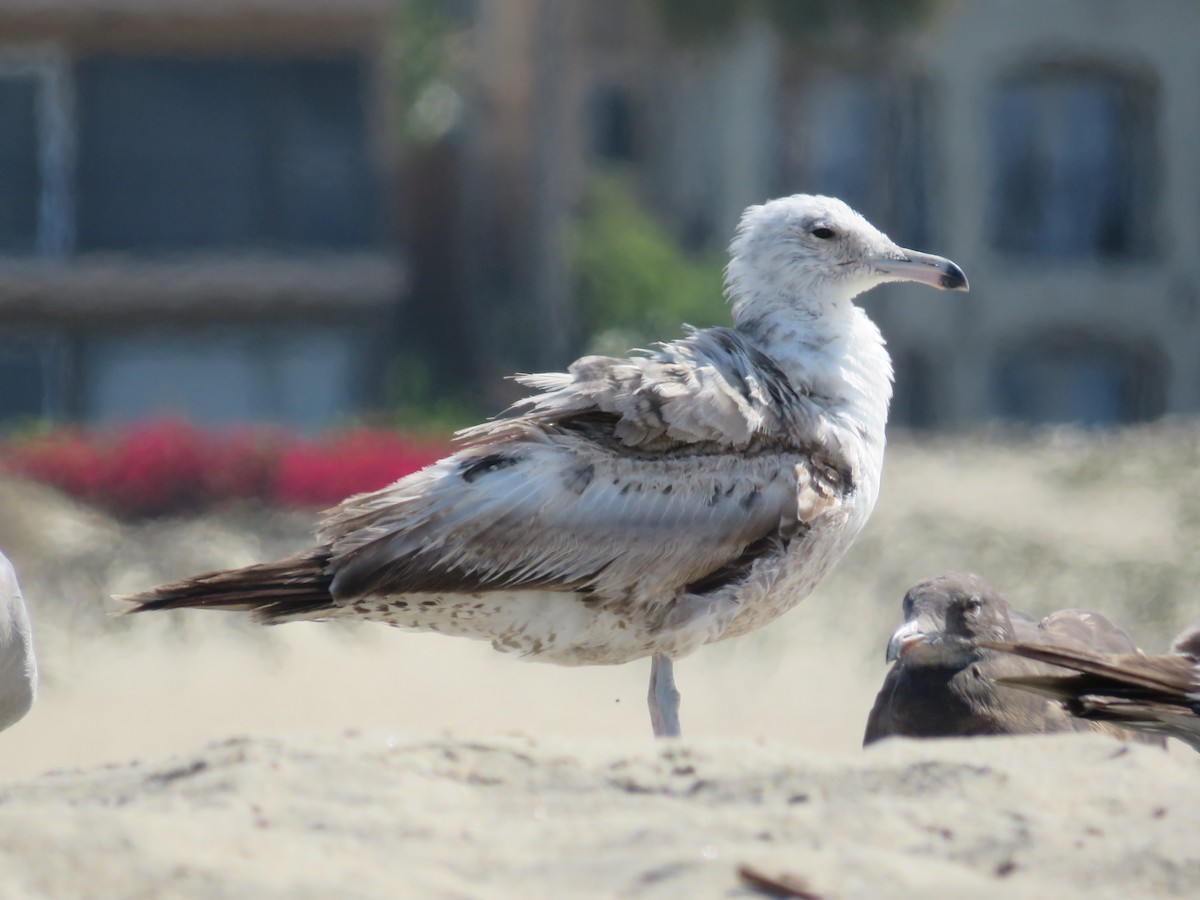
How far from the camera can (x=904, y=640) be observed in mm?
5438

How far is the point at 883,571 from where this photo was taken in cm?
1170

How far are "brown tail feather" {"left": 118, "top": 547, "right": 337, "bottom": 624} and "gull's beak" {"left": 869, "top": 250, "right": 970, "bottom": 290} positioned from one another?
2189 millimetres

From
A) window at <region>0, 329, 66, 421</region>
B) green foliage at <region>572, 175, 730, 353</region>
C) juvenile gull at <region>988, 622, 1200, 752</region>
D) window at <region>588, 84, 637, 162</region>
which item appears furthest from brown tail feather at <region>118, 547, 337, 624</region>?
window at <region>588, 84, 637, 162</region>

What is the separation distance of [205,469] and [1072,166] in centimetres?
1485

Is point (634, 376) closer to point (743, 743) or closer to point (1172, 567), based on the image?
point (743, 743)

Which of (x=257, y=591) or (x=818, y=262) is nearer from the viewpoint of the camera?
(x=257, y=591)

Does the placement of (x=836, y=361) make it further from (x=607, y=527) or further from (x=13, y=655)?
(x=13, y=655)

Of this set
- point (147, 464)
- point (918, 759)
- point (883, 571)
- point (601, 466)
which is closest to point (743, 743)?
point (918, 759)

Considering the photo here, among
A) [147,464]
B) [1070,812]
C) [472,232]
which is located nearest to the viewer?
[1070,812]

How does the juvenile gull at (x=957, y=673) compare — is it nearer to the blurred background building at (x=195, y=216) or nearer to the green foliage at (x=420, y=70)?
the blurred background building at (x=195, y=216)

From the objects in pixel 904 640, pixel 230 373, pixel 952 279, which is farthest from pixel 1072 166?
pixel 904 640

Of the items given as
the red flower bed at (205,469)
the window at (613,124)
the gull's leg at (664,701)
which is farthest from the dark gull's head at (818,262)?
the window at (613,124)

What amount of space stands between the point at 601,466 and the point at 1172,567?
7284 millimetres

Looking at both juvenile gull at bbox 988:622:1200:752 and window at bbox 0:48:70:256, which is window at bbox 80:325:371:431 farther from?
juvenile gull at bbox 988:622:1200:752
